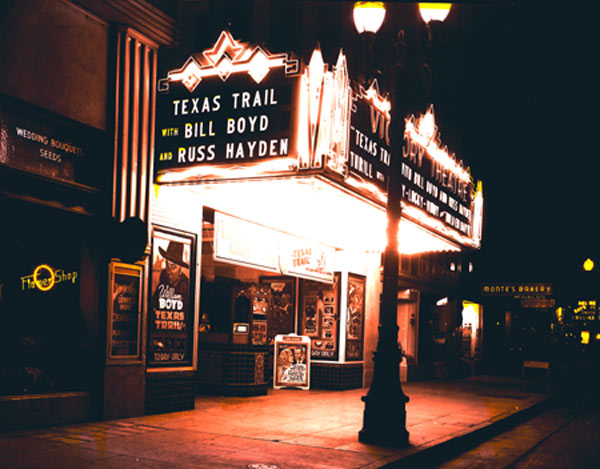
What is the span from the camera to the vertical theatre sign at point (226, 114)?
10.1m

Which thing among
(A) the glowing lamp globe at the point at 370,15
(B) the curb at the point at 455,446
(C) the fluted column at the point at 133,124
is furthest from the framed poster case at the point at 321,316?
(A) the glowing lamp globe at the point at 370,15

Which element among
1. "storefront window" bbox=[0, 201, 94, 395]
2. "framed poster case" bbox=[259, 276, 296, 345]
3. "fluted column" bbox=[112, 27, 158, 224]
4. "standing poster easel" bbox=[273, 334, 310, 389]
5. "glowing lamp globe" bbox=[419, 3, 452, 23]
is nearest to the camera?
"glowing lamp globe" bbox=[419, 3, 452, 23]

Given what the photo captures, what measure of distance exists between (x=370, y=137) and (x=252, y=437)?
18.7 ft

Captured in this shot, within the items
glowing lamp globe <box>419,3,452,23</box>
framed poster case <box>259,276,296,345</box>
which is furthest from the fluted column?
framed poster case <box>259,276,296,345</box>

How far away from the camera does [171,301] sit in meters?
11.4

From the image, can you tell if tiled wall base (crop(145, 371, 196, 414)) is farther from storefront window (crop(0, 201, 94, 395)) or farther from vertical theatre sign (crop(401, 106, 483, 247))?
vertical theatre sign (crop(401, 106, 483, 247))

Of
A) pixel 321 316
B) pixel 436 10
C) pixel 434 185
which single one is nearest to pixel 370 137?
pixel 436 10

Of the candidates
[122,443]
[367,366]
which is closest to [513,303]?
[367,366]

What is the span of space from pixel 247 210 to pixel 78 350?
479 cm

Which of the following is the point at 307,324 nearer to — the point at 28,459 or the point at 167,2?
the point at 167,2

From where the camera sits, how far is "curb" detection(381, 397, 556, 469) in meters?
8.53

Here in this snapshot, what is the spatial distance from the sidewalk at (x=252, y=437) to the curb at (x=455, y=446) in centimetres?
2

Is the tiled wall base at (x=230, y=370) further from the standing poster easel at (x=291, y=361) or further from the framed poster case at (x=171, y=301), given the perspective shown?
the framed poster case at (x=171, y=301)

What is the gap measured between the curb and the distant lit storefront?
4.23 m
